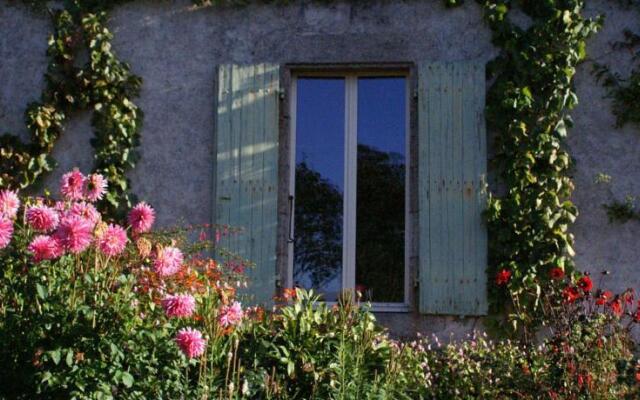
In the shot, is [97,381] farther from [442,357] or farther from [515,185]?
[515,185]

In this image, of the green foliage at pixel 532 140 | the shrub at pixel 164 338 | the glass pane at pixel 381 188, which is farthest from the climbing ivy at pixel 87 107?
the green foliage at pixel 532 140

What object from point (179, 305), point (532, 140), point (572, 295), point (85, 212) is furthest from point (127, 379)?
point (532, 140)

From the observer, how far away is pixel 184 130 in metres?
7.06

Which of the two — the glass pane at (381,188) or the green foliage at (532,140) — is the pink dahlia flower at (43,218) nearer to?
the glass pane at (381,188)

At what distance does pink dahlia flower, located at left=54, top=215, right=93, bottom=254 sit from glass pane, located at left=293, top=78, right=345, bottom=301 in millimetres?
3151

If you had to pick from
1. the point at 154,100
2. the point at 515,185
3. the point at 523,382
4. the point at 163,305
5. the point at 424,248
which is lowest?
the point at 523,382

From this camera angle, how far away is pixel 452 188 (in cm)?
675

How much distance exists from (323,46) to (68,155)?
2.03 metres

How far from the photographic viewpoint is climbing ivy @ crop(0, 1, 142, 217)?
7.03 metres

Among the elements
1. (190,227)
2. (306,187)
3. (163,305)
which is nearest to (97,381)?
(163,305)

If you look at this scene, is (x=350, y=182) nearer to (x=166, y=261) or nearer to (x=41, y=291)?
(x=166, y=261)

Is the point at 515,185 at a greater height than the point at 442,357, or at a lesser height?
greater

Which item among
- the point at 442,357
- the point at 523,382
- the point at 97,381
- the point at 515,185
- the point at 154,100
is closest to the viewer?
the point at 97,381

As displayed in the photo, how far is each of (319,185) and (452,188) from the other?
97 centimetres
